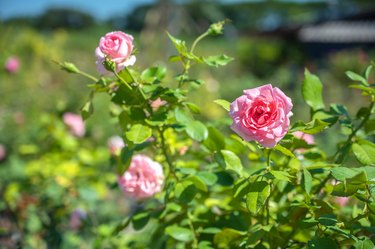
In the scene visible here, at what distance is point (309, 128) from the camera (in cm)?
81

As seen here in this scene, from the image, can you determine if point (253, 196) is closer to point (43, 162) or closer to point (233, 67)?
point (43, 162)

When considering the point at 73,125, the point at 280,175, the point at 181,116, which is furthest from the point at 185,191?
the point at 73,125

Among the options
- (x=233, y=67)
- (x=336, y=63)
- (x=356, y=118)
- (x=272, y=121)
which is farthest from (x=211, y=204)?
(x=233, y=67)

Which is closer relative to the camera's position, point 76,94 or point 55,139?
point 55,139

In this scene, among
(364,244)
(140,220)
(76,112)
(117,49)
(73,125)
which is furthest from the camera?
(76,112)

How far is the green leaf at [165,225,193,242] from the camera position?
41.6 inches

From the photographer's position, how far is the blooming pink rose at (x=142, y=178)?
1159 mm

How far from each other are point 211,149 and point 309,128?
29 centimetres

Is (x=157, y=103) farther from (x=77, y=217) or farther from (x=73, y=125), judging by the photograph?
(x=73, y=125)

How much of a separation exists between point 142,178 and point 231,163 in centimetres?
29

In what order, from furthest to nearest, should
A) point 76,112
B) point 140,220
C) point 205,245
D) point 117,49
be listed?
point 76,112, point 140,220, point 205,245, point 117,49

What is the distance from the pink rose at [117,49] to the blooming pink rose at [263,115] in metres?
0.26

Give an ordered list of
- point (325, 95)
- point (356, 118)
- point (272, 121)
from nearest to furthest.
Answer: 1. point (272, 121)
2. point (356, 118)
3. point (325, 95)

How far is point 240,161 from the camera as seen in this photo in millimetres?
974
